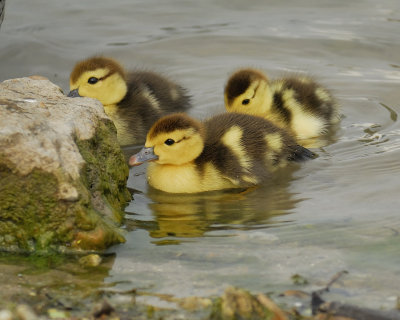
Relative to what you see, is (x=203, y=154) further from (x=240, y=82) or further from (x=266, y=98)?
(x=266, y=98)

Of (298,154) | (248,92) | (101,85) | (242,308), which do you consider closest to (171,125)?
(298,154)

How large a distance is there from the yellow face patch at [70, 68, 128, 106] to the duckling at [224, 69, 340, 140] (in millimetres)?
797

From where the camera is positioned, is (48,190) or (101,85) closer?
(48,190)

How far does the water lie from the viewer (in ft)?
11.5

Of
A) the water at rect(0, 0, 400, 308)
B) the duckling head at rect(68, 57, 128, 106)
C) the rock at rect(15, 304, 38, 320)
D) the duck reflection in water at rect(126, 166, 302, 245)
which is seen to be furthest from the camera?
the duckling head at rect(68, 57, 128, 106)

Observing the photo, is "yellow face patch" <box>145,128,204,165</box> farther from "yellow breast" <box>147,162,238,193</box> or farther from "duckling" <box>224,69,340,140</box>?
"duckling" <box>224,69,340,140</box>

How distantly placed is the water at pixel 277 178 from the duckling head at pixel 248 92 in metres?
0.61

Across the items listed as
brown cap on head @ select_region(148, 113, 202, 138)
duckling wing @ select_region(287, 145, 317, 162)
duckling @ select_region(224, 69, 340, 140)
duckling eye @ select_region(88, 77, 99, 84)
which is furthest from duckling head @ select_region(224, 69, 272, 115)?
brown cap on head @ select_region(148, 113, 202, 138)

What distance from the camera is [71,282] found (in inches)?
133

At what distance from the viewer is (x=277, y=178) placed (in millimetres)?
5293

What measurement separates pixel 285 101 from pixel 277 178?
3.43 feet

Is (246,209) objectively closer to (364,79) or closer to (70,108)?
(70,108)

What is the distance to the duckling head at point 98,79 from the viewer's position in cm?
611

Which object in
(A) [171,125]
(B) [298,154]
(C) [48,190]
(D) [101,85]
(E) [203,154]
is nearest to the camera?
(C) [48,190]
